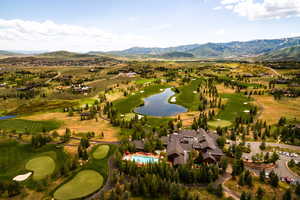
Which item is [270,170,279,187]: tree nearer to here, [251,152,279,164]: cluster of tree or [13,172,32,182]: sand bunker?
[251,152,279,164]: cluster of tree

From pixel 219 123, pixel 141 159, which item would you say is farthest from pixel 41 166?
pixel 219 123

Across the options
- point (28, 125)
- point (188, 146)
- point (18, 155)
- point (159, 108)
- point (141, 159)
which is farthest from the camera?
point (159, 108)

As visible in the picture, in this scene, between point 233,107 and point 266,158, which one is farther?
point 233,107

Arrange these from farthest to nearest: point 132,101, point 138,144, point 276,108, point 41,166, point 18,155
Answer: point 132,101 → point 276,108 → point 138,144 → point 18,155 → point 41,166

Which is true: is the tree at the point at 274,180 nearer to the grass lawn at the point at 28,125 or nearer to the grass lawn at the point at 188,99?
the grass lawn at the point at 188,99

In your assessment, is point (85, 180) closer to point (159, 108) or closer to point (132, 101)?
point (159, 108)

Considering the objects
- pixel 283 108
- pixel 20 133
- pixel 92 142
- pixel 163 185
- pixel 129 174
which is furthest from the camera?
pixel 283 108

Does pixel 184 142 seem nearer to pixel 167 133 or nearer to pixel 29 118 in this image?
pixel 167 133

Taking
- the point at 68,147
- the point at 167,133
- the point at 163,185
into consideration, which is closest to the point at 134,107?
the point at 167,133
